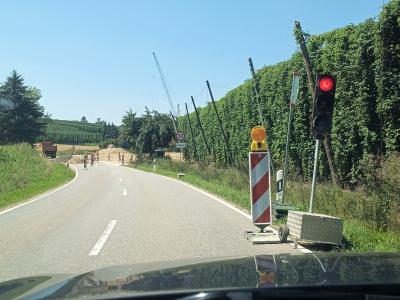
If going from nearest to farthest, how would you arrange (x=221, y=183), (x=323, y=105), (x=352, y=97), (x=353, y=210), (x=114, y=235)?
(x=323, y=105)
(x=114, y=235)
(x=353, y=210)
(x=352, y=97)
(x=221, y=183)

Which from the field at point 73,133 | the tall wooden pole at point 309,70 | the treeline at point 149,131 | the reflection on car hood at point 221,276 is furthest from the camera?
the field at point 73,133

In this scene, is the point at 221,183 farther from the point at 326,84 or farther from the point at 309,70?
the point at 326,84

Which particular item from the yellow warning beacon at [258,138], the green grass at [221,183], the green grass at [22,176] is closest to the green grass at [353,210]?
the green grass at [221,183]

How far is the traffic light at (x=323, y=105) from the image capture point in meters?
9.84

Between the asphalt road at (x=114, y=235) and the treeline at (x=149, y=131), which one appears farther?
the treeline at (x=149, y=131)

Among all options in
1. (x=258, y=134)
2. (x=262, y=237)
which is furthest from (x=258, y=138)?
(x=262, y=237)

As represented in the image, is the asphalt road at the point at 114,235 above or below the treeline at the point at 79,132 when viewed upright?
below

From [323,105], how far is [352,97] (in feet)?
23.2

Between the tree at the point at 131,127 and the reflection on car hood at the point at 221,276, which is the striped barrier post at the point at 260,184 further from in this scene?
the tree at the point at 131,127

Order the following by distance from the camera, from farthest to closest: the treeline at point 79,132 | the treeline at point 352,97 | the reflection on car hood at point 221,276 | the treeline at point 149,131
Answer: the treeline at point 79,132 < the treeline at point 149,131 < the treeline at point 352,97 < the reflection on car hood at point 221,276

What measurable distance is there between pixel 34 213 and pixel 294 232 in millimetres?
9355

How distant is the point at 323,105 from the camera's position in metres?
9.98

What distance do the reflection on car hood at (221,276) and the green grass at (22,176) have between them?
54.3 feet

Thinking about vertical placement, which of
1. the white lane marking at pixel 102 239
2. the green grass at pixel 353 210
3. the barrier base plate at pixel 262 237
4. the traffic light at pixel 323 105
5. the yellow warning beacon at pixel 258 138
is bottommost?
the white lane marking at pixel 102 239
